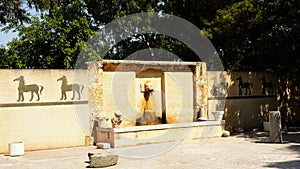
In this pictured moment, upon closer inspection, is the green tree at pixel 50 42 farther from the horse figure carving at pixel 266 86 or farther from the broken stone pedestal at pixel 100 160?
the broken stone pedestal at pixel 100 160

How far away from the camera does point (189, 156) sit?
33.4ft

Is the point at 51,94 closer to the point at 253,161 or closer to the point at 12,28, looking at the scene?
the point at 253,161

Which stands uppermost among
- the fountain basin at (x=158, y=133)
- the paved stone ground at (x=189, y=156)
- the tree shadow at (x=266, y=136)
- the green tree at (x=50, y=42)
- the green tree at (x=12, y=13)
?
the green tree at (x=12, y=13)

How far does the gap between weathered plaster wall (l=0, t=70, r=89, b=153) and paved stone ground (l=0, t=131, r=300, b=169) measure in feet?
1.55

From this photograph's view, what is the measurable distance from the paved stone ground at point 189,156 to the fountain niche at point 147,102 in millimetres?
528

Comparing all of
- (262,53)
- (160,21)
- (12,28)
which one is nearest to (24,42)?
(12,28)

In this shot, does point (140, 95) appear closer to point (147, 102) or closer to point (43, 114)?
point (147, 102)

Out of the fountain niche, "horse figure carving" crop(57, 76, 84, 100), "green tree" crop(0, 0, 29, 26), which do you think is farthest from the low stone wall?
"green tree" crop(0, 0, 29, 26)

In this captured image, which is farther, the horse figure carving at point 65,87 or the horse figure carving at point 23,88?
the horse figure carving at point 65,87

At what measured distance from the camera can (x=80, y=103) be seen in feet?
41.9

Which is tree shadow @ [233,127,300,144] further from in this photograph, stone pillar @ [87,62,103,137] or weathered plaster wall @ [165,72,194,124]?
stone pillar @ [87,62,103,137]

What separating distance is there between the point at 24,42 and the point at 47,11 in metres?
2.40

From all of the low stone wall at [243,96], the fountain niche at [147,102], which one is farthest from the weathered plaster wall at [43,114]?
the low stone wall at [243,96]

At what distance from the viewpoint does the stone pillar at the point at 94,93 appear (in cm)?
1275
